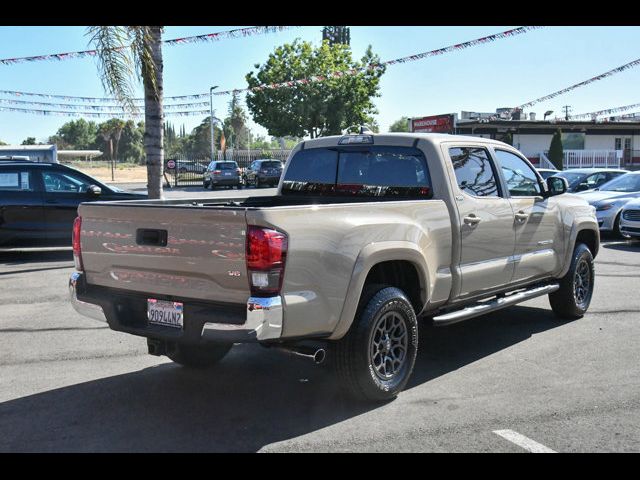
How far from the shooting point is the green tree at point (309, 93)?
41531 mm

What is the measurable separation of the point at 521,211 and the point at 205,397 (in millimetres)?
3416

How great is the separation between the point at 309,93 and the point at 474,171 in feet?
120

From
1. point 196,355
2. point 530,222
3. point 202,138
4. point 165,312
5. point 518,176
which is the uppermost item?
point 202,138

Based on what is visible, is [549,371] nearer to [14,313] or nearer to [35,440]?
[35,440]

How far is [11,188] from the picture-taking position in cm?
1153

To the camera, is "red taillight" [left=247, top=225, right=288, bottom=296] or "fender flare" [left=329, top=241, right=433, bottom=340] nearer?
"red taillight" [left=247, top=225, right=288, bottom=296]

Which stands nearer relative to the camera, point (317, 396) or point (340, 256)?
point (340, 256)

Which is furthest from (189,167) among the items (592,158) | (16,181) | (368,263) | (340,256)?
(340,256)

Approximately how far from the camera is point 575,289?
733 cm

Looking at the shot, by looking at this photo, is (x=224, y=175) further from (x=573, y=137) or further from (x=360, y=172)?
(x=360, y=172)

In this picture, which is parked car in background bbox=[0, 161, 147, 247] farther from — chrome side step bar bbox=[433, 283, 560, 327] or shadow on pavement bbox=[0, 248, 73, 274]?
chrome side step bar bbox=[433, 283, 560, 327]

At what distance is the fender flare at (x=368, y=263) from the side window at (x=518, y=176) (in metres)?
1.91

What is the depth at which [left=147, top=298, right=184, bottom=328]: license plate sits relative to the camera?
4254mm

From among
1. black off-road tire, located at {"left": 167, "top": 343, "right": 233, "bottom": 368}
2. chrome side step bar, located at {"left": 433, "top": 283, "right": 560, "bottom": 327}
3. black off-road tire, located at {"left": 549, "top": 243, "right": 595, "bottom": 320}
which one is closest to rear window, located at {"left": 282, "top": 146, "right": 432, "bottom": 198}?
chrome side step bar, located at {"left": 433, "top": 283, "right": 560, "bottom": 327}
